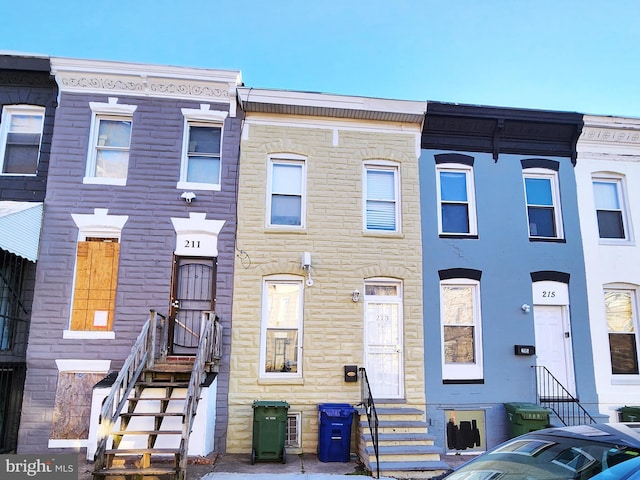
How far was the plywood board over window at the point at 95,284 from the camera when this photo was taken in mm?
9297

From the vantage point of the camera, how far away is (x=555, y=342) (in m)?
10.5

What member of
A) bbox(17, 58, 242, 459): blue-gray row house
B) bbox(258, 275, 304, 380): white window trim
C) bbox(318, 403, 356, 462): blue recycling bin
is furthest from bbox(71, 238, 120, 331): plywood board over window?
bbox(318, 403, 356, 462): blue recycling bin

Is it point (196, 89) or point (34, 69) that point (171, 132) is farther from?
point (34, 69)

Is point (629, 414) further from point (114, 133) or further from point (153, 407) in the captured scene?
point (114, 133)

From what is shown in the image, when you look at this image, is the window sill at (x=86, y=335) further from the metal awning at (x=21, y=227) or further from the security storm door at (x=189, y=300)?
the metal awning at (x=21, y=227)

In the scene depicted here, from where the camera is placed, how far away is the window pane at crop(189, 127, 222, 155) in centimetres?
1041

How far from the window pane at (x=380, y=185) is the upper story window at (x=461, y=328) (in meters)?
2.07

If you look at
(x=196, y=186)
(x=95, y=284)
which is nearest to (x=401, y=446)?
(x=196, y=186)

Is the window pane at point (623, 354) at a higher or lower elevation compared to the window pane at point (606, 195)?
lower

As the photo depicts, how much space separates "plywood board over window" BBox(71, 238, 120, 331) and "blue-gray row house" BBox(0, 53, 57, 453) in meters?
0.85

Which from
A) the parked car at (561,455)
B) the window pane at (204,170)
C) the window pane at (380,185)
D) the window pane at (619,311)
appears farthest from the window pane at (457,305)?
the parked car at (561,455)

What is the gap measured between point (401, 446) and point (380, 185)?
17.3 feet

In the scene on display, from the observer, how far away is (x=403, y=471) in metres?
7.73

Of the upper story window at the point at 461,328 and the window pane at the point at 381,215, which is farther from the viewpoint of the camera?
the window pane at the point at 381,215
